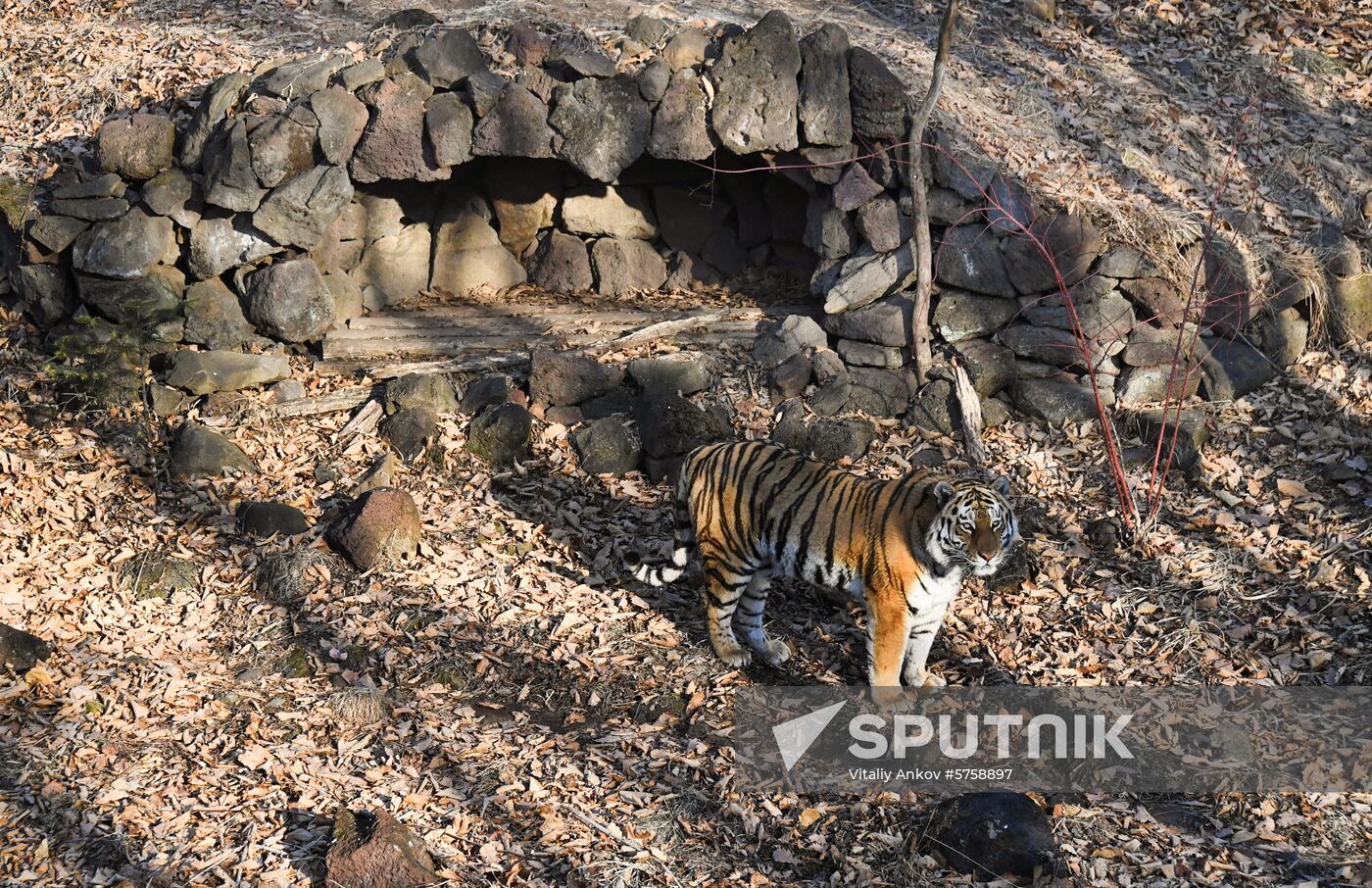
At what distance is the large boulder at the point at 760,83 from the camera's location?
9289mm

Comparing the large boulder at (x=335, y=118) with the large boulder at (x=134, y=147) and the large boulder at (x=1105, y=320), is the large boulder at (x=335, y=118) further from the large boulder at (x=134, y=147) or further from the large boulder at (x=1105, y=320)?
the large boulder at (x=1105, y=320)

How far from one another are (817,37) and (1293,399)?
4456 millimetres

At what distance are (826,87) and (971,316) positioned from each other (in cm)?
208

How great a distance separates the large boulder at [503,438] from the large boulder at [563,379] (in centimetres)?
40

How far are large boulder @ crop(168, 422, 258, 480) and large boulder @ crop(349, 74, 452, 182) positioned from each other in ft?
8.02

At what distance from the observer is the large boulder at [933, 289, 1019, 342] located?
30.0ft

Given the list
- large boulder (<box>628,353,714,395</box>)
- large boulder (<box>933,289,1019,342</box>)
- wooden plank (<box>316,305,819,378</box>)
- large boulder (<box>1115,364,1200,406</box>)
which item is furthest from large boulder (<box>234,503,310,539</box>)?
large boulder (<box>1115,364,1200,406</box>)

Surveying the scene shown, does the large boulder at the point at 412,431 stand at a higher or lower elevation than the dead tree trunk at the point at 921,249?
lower

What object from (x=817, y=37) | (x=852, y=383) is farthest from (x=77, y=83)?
→ (x=852, y=383)

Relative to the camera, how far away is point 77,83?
10352 millimetres

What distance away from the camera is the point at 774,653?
6734 millimetres

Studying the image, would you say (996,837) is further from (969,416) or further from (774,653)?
(969,416)

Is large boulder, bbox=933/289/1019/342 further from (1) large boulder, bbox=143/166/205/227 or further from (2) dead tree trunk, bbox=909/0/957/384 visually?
(1) large boulder, bbox=143/166/205/227

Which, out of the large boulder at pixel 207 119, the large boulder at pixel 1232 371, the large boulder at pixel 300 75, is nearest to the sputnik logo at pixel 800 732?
the large boulder at pixel 1232 371
